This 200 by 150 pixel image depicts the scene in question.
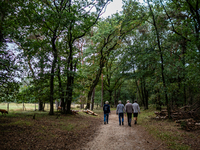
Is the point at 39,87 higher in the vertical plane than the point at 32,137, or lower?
higher

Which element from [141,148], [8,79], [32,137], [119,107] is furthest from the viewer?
[119,107]

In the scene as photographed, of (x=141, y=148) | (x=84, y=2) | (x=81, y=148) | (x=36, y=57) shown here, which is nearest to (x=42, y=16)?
(x=36, y=57)

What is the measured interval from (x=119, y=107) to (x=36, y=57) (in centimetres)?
765

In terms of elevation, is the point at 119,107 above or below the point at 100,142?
above

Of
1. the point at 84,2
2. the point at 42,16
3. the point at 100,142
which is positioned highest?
the point at 84,2

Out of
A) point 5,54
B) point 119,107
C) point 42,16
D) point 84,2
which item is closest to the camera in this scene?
point 5,54

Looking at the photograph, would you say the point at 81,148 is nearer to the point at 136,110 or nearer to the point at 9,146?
the point at 9,146

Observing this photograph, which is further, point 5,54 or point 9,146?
point 5,54

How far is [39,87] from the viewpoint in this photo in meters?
12.8

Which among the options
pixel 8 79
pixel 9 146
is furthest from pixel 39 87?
pixel 9 146

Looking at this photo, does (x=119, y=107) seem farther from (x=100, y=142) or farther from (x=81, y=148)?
(x=81, y=148)

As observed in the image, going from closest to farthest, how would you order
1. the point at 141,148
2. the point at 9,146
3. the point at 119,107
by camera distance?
1. the point at 9,146
2. the point at 141,148
3. the point at 119,107

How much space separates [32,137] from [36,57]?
5860mm

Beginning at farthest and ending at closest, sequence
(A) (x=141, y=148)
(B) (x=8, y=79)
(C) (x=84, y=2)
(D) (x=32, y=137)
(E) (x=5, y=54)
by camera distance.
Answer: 1. (C) (x=84, y=2)
2. (B) (x=8, y=79)
3. (E) (x=5, y=54)
4. (D) (x=32, y=137)
5. (A) (x=141, y=148)
